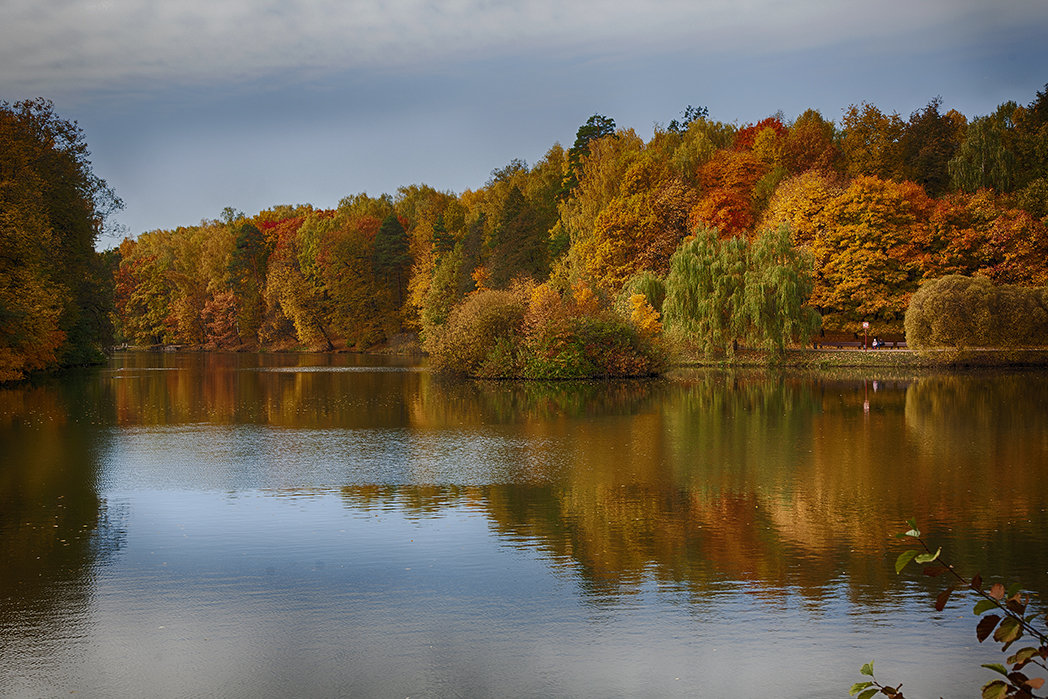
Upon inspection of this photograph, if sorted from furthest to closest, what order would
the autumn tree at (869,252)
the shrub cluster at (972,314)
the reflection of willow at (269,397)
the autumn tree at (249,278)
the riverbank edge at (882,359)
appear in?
the autumn tree at (249,278)
the autumn tree at (869,252)
the riverbank edge at (882,359)
the shrub cluster at (972,314)
the reflection of willow at (269,397)

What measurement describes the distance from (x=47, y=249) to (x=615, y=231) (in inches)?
1302

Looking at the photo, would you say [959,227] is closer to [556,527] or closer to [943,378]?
[943,378]

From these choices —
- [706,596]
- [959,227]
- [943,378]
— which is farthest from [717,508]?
[959,227]

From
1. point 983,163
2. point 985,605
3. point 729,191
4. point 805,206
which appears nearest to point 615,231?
point 729,191

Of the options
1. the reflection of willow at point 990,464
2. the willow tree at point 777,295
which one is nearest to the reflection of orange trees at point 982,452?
the reflection of willow at point 990,464

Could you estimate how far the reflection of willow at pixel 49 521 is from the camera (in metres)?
7.98

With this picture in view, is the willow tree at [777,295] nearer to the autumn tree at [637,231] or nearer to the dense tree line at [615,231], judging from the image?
the dense tree line at [615,231]

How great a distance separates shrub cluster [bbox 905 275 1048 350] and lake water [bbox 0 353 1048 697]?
23.3 meters

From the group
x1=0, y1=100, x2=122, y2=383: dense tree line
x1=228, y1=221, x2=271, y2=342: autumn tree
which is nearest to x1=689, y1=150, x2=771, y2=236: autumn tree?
x1=0, y1=100, x2=122, y2=383: dense tree line

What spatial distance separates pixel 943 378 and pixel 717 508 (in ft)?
100

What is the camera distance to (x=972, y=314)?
42.9 m

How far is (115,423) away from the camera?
73.9ft

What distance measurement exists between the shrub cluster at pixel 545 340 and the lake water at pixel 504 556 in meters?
16.3

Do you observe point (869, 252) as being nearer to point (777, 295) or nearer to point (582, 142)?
point (777, 295)
